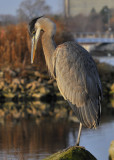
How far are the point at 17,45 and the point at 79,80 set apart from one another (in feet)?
44.6

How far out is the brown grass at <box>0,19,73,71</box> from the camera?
793 inches

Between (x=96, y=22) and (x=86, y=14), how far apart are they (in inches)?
358

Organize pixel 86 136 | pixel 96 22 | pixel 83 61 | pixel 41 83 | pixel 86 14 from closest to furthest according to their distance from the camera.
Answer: pixel 83 61 → pixel 86 136 → pixel 41 83 → pixel 96 22 → pixel 86 14

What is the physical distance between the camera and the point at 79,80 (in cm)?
712

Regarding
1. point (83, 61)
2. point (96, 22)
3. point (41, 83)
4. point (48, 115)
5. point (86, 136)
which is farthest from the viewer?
point (96, 22)

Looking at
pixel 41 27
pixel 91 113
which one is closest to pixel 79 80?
pixel 91 113

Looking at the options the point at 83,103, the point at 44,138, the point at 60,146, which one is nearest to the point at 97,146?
the point at 60,146

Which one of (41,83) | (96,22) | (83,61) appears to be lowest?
(96,22)

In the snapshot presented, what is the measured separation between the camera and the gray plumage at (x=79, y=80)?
7.07m

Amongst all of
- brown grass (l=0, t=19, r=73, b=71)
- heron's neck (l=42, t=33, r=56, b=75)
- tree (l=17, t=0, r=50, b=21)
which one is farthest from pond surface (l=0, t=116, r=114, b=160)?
tree (l=17, t=0, r=50, b=21)

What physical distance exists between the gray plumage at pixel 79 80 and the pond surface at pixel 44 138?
1.74 metres

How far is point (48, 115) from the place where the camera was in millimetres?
14547

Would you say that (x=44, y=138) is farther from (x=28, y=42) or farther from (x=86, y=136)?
Result: (x=28, y=42)

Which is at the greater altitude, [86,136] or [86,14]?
[86,136]
